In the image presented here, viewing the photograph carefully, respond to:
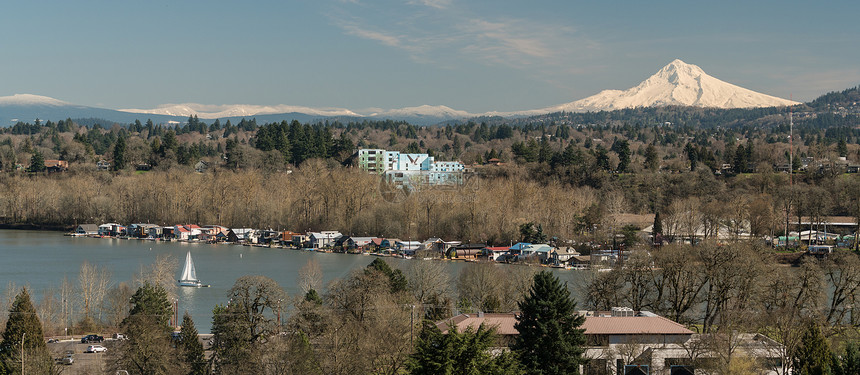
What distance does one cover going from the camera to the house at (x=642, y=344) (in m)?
9.12

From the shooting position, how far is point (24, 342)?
9242mm

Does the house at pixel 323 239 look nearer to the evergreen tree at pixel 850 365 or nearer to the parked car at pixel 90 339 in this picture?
the parked car at pixel 90 339

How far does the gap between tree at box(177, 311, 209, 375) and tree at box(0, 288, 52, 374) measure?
132 centimetres

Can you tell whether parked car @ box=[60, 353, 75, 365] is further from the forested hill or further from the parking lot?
the forested hill

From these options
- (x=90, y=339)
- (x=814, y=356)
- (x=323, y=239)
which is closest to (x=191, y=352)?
(x=90, y=339)

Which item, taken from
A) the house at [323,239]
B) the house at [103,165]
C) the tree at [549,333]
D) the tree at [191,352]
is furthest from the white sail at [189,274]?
the house at [103,165]

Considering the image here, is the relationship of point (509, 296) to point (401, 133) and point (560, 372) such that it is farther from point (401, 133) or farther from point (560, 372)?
point (401, 133)

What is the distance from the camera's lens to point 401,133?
7269 centimetres

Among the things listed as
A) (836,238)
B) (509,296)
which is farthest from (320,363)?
(836,238)

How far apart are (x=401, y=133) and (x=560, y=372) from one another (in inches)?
2559

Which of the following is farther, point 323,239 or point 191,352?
point 323,239

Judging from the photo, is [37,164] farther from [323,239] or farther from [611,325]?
[611,325]

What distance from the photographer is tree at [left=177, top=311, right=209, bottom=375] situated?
9.14 meters

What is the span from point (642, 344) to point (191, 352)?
16.2 ft
